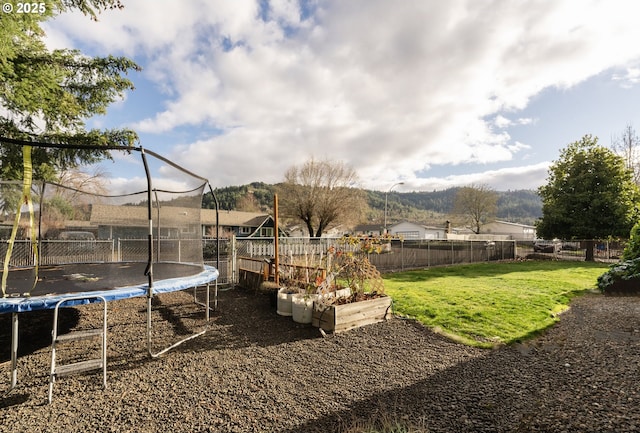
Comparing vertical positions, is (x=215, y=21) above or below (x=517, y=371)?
above

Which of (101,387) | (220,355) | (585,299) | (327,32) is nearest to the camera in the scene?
(101,387)

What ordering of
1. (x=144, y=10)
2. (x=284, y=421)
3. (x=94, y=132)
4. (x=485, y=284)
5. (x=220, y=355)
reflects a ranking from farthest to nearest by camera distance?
(x=485, y=284) < (x=94, y=132) < (x=144, y=10) < (x=220, y=355) < (x=284, y=421)

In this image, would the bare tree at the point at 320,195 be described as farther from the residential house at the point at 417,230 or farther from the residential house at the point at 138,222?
the residential house at the point at 138,222

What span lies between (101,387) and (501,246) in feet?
60.4

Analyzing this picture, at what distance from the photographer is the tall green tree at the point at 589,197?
16.7 meters

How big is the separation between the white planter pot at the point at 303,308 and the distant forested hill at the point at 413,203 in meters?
46.3

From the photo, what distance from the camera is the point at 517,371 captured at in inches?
115

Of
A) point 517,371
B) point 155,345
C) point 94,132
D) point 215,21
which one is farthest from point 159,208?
point 517,371

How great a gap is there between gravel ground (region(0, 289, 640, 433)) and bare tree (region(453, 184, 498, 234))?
38153mm

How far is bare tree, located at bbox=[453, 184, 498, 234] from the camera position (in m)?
38.5

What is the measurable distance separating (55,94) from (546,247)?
26.7 m

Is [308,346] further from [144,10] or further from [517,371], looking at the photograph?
[144,10]

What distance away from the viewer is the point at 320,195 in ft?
83.8

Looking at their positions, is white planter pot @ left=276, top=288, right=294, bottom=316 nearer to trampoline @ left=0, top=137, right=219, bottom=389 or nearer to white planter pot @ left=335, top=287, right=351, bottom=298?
white planter pot @ left=335, top=287, right=351, bottom=298
